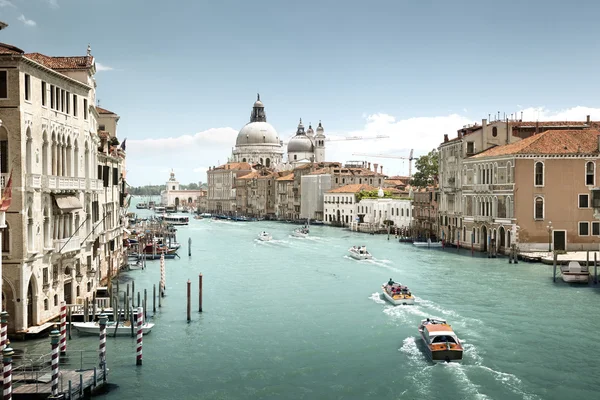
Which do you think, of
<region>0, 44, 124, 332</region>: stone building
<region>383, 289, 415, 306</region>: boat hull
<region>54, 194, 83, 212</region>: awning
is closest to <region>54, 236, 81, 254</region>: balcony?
<region>0, 44, 124, 332</region>: stone building

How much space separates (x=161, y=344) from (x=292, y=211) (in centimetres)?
7021

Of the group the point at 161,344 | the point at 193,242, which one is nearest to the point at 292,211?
the point at 193,242

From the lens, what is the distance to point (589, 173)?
34406mm

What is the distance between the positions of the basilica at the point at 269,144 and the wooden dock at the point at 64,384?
330 feet

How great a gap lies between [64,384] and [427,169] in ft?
180

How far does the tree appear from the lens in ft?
213

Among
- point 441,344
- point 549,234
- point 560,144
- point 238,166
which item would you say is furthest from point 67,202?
point 238,166

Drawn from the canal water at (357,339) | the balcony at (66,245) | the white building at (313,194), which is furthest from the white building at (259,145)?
the balcony at (66,245)

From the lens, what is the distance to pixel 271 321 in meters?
20.8

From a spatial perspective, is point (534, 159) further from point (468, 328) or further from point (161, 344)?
point (161, 344)

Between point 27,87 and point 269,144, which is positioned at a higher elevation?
point 269,144

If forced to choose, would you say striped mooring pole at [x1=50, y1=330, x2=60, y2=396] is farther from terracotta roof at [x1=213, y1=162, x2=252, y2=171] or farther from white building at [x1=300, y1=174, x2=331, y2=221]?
terracotta roof at [x1=213, y1=162, x2=252, y2=171]

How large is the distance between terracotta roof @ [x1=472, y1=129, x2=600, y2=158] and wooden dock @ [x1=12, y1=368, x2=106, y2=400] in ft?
86.5

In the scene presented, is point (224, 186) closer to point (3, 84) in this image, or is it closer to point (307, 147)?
point (307, 147)
